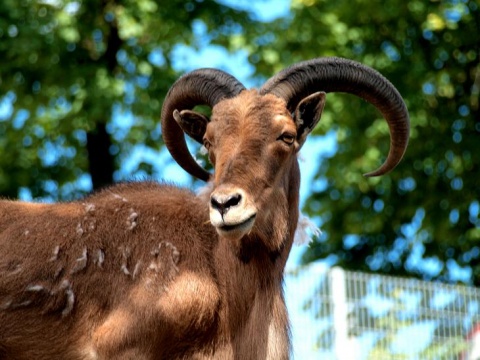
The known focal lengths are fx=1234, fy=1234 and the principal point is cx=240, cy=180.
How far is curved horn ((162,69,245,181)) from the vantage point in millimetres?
15048

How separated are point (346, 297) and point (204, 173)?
844cm

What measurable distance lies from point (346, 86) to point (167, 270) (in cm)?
345

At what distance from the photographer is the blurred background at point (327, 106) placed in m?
30.2

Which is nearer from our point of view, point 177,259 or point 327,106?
point 177,259

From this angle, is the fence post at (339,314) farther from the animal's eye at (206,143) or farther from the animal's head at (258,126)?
the animal's eye at (206,143)

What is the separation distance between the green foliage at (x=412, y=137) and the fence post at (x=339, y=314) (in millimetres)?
10370

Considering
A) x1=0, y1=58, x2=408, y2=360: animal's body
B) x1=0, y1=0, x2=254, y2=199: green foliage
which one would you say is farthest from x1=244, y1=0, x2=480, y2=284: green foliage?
x1=0, y1=58, x2=408, y2=360: animal's body

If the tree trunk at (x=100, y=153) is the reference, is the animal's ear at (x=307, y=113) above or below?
below

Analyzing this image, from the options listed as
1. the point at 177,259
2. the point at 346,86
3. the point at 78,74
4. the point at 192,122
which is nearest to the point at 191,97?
the point at 192,122

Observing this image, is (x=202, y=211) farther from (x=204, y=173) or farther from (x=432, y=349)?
(x=432, y=349)

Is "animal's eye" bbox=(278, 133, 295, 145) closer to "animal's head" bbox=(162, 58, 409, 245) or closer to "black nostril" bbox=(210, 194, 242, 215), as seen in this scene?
"animal's head" bbox=(162, 58, 409, 245)

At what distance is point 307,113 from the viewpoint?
14969mm

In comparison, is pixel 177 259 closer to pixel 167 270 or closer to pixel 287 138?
pixel 167 270

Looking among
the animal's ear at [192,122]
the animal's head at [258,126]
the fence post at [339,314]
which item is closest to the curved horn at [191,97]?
the animal's head at [258,126]
